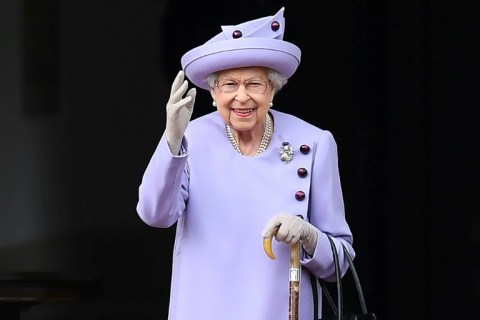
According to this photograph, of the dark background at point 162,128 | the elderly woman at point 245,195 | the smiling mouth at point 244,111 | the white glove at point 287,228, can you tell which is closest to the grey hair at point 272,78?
the elderly woman at point 245,195

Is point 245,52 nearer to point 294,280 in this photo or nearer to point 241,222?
point 241,222

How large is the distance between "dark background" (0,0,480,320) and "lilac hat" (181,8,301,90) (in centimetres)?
230

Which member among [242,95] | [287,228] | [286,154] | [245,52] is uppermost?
[245,52]

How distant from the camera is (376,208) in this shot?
19.8 feet

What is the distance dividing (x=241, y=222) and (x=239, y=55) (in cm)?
43

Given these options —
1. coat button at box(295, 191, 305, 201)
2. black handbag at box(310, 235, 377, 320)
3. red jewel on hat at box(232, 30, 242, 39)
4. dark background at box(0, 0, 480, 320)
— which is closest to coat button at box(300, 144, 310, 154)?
coat button at box(295, 191, 305, 201)

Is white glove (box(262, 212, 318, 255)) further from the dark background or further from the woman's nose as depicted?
the dark background

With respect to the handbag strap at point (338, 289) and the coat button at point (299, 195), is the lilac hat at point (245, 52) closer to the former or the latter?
the coat button at point (299, 195)

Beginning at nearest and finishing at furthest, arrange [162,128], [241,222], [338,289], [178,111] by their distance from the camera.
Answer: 1. [178,111]
2. [338,289]
3. [241,222]
4. [162,128]

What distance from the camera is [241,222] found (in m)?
3.64

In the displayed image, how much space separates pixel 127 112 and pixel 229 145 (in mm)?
2434

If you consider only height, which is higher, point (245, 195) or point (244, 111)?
point (244, 111)

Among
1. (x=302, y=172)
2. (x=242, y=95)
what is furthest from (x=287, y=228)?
(x=242, y=95)

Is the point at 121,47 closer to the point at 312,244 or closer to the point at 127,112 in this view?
the point at 127,112
